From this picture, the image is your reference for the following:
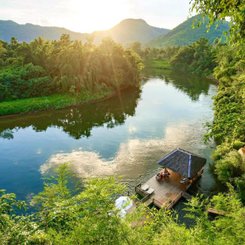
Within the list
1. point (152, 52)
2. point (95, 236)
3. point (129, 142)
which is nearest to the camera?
point (95, 236)

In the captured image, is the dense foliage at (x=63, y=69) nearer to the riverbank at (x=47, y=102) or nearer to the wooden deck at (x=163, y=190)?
the riverbank at (x=47, y=102)

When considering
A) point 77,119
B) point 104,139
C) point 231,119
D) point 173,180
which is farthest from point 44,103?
point 231,119

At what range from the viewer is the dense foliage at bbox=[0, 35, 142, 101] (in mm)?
40625

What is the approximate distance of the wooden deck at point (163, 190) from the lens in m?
16.2

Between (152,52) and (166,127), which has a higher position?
(152,52)

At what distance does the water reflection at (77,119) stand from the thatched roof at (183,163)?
14003 millimetres

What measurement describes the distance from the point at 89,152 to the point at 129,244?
66.5ft

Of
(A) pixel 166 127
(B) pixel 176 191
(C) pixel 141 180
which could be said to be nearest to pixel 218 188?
(B) pixel 176 191

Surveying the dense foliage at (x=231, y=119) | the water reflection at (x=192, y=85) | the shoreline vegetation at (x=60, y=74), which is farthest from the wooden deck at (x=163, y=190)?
the water reflection at (x=192, y=85)

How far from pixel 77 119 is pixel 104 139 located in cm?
876

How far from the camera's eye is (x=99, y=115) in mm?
37344

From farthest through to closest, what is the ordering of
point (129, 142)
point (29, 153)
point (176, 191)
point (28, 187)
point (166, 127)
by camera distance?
1. point (166, 127)
2. point (129, 142)
3. point (29, 153)
4. point (28, 187)
5. point (176, 191)

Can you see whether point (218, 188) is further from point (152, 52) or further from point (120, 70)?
point (152, 52)

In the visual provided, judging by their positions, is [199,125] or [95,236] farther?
[199,125]
